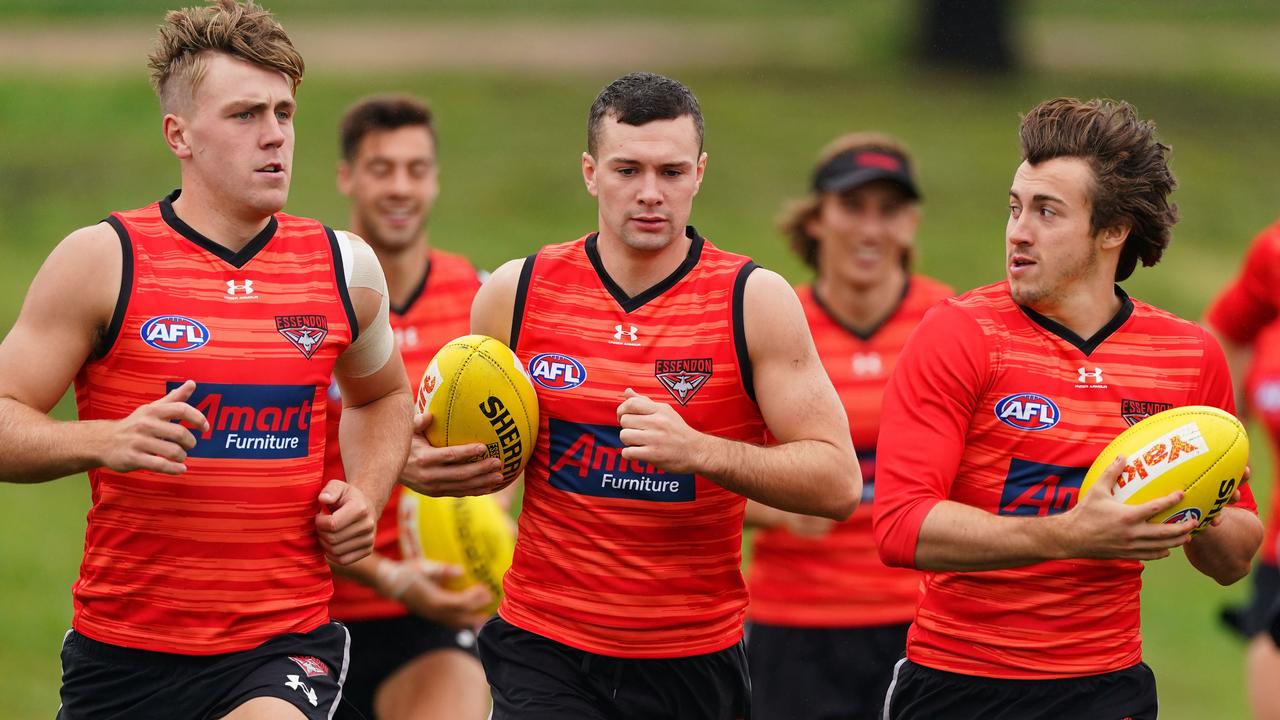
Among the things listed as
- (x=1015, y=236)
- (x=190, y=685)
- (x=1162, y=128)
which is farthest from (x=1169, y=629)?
(x=1162, y=128)

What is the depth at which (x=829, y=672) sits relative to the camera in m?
7.63

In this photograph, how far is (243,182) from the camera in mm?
5516

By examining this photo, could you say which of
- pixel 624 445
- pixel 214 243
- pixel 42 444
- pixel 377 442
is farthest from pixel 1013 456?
pixel 42 444

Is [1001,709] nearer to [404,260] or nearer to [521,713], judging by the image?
[521,713]

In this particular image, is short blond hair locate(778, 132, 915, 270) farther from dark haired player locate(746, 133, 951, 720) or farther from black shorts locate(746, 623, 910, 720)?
black shorts locate(746, 623, 910, 720)

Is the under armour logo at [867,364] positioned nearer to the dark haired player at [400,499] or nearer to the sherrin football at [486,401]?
the dark haired player at [400,499]

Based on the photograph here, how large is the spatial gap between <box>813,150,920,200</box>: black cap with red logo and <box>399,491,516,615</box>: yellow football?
2283mm

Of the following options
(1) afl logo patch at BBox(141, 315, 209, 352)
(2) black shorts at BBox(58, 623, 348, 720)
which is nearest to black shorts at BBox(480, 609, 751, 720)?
(2) black shorts at BBox(58, 623, 348, 720)

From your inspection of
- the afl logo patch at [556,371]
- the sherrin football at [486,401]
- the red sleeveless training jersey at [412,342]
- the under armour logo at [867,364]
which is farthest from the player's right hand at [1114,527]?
the red sleeveless training jersey at [412,342]

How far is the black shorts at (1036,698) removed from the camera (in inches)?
213

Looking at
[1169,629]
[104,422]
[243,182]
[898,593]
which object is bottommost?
[1169,629]

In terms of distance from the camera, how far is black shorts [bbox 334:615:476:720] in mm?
7426

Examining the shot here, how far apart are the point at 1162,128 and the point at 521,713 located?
73.8 feet

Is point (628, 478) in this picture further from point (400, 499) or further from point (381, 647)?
point (381, 647)
